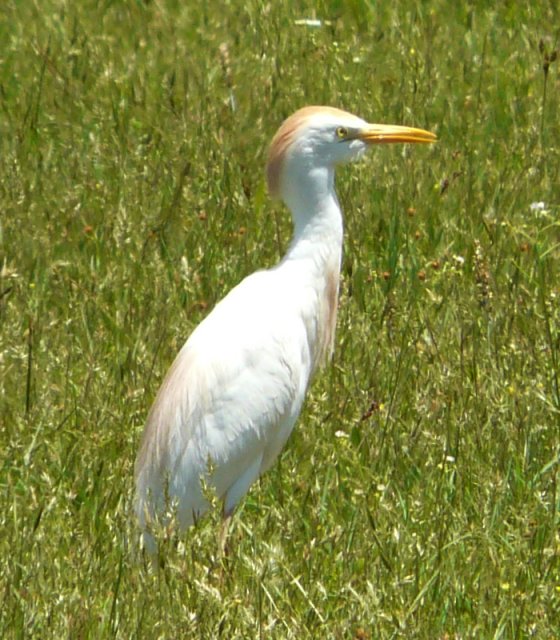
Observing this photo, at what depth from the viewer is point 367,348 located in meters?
5.03

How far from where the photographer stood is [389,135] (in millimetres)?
4688

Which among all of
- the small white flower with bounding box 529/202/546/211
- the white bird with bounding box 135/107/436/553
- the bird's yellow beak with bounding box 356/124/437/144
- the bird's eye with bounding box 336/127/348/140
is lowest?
the small white flower with bounding box 529/202/546/211

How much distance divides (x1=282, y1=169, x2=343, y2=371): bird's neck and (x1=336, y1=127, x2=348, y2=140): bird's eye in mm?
96

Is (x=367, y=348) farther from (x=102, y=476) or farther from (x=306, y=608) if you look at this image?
(x=306, y=608)

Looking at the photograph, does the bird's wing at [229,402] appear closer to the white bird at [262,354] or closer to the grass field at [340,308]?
the white bird at [262,354]

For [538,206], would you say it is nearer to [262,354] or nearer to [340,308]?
[340,308]

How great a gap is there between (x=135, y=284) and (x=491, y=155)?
1.75 m

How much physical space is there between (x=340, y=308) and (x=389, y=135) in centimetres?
89

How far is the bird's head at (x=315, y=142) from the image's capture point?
454 cm

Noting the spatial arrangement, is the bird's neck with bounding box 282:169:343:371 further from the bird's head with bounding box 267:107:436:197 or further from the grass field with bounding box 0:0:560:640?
the grass field with bounding box 0:0:560:640

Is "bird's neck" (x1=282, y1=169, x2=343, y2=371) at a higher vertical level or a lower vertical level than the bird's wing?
higher

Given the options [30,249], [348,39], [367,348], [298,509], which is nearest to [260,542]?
[298,509]

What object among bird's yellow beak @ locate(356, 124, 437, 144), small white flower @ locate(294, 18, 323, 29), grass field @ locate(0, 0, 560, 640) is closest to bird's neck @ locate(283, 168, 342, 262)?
bird's yellow beak @ locate(356, 124, 437, 144)

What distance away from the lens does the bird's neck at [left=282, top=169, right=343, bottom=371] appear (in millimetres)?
4574
